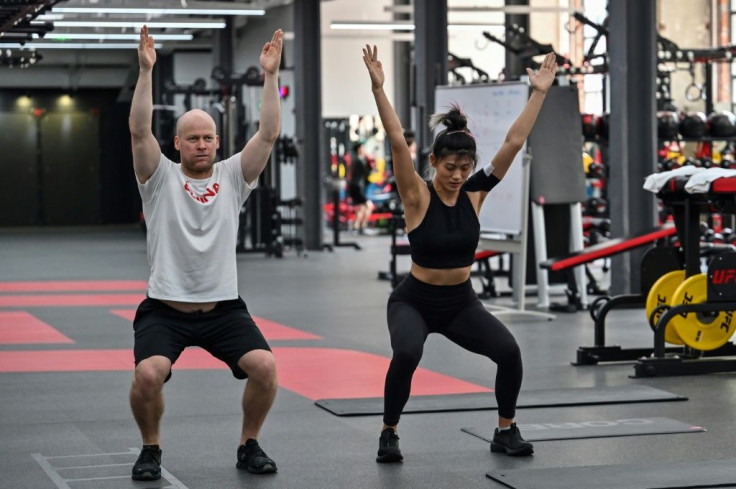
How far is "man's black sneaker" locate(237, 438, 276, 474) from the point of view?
4223mm

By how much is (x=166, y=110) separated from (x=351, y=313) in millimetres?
11385

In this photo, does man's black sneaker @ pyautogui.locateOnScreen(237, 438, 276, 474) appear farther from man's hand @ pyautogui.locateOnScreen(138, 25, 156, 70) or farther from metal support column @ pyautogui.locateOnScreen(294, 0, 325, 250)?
metal support column @ pyautogui.locateOnScreen(294, 0, 325, 250)

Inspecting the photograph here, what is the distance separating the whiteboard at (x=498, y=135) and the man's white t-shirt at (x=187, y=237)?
497 centimetres

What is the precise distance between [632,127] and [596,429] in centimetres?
544

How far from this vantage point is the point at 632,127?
10.1 meters

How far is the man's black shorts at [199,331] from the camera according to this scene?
4.10 meters

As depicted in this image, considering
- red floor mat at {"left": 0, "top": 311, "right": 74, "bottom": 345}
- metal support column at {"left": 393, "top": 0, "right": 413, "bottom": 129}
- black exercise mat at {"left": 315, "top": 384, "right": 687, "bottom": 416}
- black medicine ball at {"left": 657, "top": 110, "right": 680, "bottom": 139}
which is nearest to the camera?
black exercise mat at {"left": 315, "top": 384, "right": 687, "bottom": 416}

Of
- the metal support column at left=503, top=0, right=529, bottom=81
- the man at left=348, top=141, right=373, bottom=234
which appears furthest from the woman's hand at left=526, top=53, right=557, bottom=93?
the man at left=348, top=141, right=373, bottom=234

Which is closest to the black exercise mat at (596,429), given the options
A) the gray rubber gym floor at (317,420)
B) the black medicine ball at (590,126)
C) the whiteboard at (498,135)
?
the gray rubber gym floor at (317,420)

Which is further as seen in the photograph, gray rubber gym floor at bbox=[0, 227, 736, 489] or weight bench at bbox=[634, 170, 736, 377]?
weight bench at bbox=[634, 170, 736, 377]

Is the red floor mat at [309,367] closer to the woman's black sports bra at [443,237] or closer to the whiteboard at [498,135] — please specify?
the woman's black sports bra at [443,237]

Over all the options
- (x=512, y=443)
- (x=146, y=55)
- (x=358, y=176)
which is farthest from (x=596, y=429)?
(x=358, y=176)

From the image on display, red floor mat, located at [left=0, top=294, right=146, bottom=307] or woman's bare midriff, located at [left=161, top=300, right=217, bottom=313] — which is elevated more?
woman's bare midriff, located at [left=161, top=300, right=217, bottom=313]

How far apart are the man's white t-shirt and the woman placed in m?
0.63
